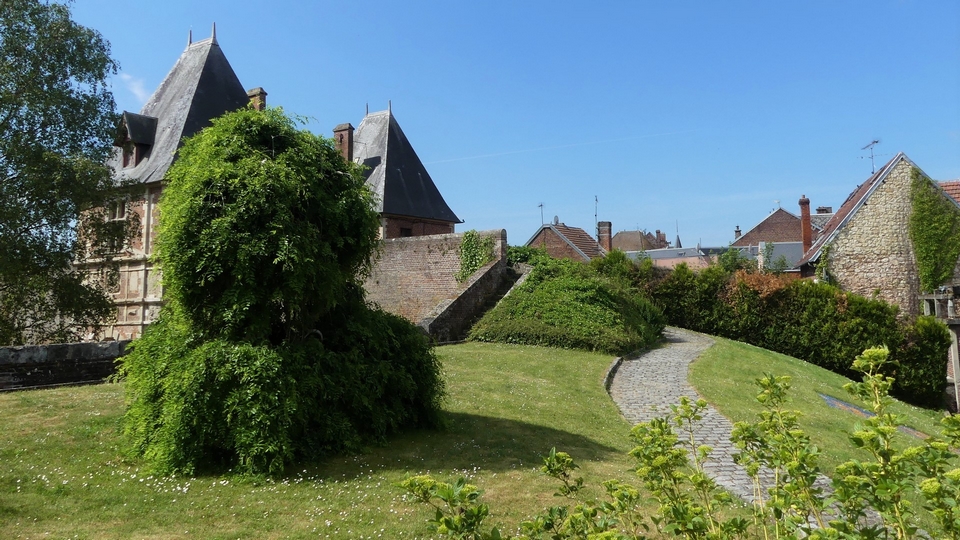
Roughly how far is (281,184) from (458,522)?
15.2 feet

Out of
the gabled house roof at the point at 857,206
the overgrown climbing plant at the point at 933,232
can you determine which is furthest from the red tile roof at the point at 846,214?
the overgrown climbing plant at the point at 933,232

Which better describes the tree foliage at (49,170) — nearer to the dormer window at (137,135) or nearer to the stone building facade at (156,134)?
the stone building facade at (156,134)

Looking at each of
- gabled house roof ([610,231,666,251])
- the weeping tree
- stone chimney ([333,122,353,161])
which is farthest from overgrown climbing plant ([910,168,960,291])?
gabled house roof ([610,231,666,251])

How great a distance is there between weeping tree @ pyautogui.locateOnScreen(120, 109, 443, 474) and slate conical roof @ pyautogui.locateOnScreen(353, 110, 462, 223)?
24.1 m

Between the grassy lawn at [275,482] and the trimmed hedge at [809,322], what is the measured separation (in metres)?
14.1

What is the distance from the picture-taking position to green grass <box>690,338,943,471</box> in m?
8.91

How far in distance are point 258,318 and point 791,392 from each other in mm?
10649

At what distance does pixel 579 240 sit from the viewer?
37375 millimetres

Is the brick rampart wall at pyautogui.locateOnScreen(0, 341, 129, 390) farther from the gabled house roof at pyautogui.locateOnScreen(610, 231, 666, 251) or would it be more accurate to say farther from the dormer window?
the gabled house roof at pyautogui.locateOnScreen(610, 231, 666, 251)

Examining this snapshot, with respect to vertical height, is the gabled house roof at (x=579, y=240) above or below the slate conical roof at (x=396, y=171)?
below

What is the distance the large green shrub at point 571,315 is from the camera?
1557cm

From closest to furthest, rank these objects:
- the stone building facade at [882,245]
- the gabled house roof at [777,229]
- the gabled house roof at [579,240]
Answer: the stone building facade at [882,245] < the gabled house roof at [579,240] < the gabled house roof at [777,229]

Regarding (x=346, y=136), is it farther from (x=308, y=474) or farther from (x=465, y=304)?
(x=308, y=474)

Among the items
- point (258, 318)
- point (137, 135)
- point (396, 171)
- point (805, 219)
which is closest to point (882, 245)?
point (805, 219)
